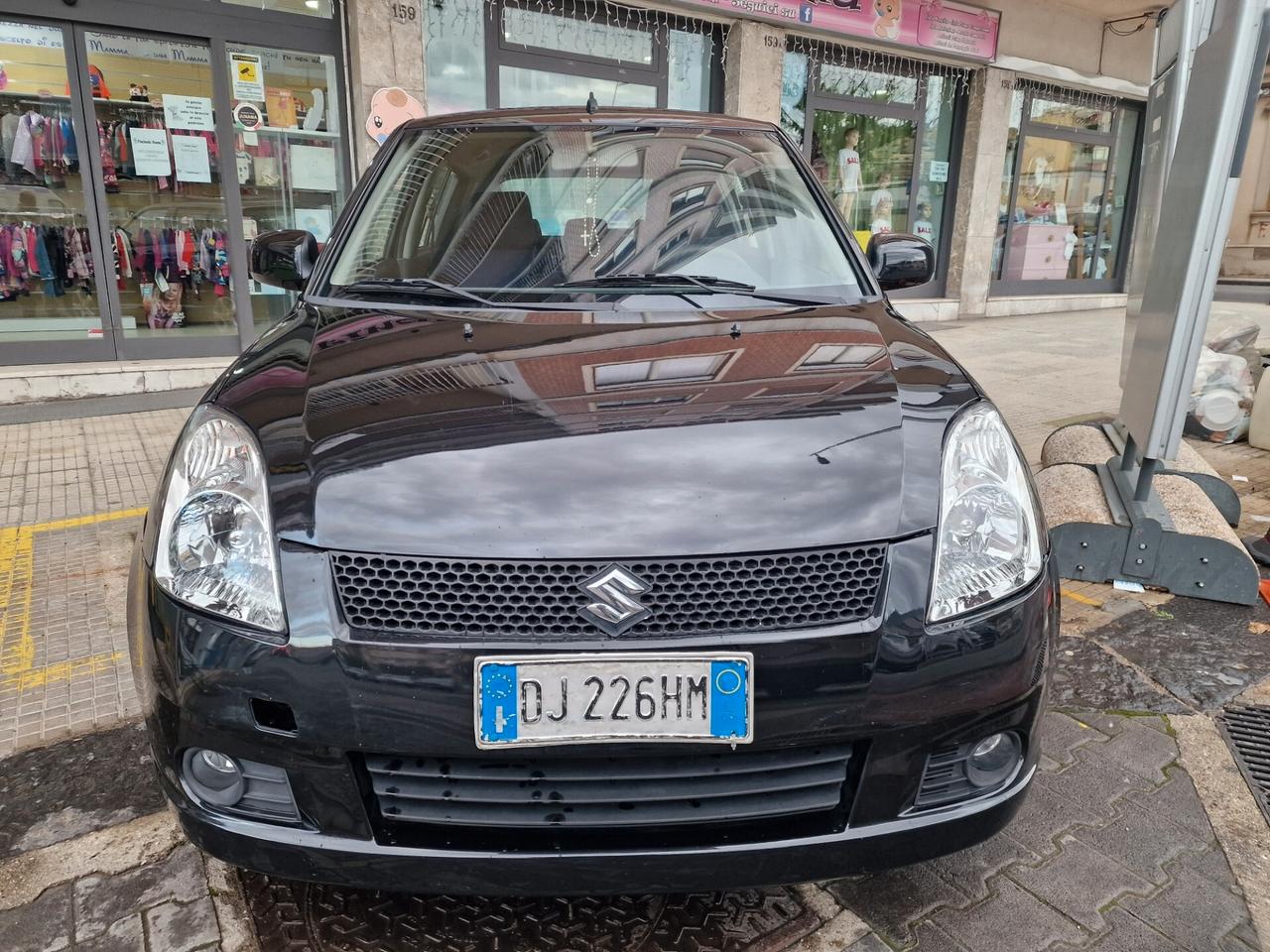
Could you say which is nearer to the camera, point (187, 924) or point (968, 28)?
point (187, 924)

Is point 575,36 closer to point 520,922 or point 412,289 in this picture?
point 412,289

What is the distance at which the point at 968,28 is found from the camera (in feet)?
37.8

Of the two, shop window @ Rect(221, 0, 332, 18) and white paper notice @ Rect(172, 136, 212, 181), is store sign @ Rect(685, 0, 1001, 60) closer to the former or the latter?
shop window @ Rect(221, 0, 332, 18)

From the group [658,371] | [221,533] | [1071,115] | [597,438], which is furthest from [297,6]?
[1071,115]

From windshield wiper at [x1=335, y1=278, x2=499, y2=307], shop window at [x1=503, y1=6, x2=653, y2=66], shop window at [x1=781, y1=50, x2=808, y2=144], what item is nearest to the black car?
windshield wiper at [x1=335, y1=278, x2=499, y2=307]

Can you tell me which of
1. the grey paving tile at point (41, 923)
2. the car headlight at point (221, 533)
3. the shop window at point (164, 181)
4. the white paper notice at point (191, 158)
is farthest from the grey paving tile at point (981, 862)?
the white paper notice at point (191, 158)

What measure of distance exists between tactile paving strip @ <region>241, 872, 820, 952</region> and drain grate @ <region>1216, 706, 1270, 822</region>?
1348 millimetres

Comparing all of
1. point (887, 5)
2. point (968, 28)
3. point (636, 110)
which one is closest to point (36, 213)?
point (636, 110)

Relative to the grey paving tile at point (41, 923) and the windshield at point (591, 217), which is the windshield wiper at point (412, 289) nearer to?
the windshield at point (591, 217)

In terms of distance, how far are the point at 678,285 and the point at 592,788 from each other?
1374mm

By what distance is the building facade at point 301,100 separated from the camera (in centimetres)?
691

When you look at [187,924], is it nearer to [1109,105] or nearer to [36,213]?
[36,213]

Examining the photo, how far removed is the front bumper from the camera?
1.42 m

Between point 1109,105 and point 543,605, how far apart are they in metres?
16.1
